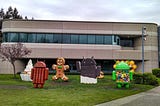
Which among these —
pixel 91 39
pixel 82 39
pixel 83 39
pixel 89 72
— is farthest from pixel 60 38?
pixel 89 72

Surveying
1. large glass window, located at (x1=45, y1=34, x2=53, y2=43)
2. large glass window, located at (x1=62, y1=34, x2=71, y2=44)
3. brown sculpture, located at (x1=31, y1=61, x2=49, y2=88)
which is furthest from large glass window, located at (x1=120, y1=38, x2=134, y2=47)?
brown sculpture, located at (x1=31, y1=61, x2=49, y2=88)

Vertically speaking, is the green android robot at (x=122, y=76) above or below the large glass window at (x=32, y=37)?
below

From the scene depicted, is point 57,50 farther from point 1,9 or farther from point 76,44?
point 1,9

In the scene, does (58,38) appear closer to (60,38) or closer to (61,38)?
(60,38)

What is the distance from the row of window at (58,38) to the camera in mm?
42375

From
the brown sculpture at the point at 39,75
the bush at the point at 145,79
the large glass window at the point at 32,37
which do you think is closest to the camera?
the brown sculpture at the point at 39,75

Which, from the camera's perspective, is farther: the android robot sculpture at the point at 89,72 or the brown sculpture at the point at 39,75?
the android robot sculpture at the point at 89,72

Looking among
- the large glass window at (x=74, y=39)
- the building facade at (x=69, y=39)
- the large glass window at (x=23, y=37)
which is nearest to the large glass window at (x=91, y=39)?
the building facade at (x=69, y=39)

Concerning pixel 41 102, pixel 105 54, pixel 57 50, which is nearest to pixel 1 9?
pixel 57 50

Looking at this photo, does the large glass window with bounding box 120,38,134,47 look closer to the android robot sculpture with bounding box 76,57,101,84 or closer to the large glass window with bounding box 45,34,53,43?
the large glass window with bounding box 45,34,53,43

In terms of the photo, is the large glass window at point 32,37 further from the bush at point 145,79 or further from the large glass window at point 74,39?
the bush at point 145,79

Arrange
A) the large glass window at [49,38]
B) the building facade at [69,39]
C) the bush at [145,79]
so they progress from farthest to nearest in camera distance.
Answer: the large glass window at [49,38] < the building facade at [69,39] < the bush at [145,79]

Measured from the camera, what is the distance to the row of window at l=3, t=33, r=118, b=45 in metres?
42.4

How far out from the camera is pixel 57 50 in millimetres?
42156
